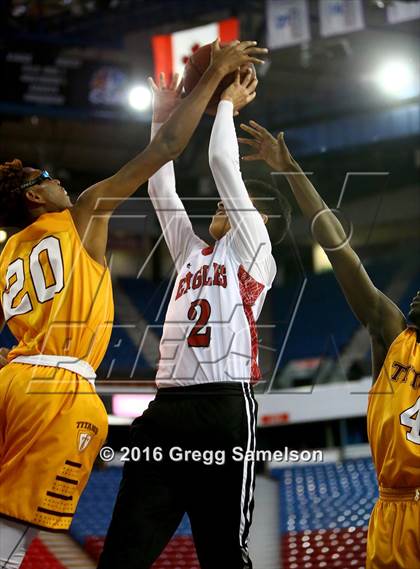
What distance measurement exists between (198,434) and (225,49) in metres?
1.62

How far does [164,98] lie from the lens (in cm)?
368

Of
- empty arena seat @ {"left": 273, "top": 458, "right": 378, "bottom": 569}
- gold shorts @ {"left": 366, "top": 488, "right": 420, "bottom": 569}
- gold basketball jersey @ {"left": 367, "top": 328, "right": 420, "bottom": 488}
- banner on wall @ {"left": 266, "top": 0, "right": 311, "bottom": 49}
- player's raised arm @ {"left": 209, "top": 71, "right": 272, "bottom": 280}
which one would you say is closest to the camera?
gold shorts @ {"left": 366, "top": 488, "right": 420, "bottom": 569}

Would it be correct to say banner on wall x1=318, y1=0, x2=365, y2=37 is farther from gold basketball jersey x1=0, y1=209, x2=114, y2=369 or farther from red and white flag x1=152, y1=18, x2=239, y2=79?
gold basketball jersey x1=0, y1=209, x2=114, y2=369

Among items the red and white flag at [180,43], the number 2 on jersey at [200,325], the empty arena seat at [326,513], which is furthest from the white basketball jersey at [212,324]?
the red and white flag at [180,43]

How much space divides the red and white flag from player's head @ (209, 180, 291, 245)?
794cm

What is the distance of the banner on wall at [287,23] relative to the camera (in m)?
10.9

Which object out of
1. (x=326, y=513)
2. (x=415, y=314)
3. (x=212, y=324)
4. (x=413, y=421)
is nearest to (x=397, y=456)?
(x=413, y=421)

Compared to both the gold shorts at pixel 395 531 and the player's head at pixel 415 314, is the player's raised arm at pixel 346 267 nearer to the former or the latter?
the player's head at pixel 415 314

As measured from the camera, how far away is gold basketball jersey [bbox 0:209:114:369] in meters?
2.86

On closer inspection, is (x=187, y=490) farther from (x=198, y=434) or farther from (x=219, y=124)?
(x=219, y=124)

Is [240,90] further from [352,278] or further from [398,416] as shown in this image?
[398,416]

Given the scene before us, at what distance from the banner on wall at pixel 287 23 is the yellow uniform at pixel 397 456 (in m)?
8.60

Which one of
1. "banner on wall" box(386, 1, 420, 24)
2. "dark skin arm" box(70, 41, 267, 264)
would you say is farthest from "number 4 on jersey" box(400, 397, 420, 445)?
"banner on wall" box(386, 1, 420, 24)

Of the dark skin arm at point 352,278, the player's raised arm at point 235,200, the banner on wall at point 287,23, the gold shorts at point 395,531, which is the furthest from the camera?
the banner on wall at point 287,23
